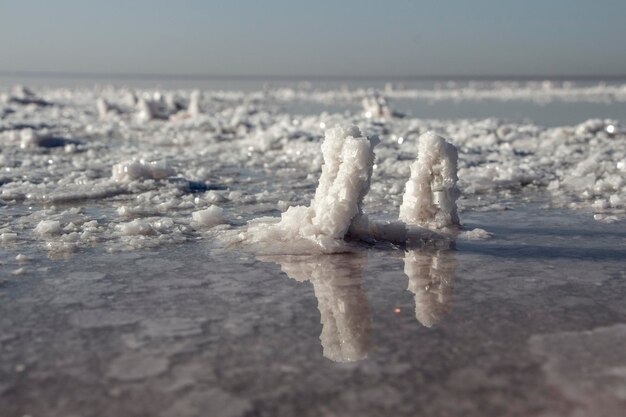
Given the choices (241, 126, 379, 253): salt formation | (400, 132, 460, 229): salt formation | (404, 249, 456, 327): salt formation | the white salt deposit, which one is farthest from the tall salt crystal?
the white salt deposit

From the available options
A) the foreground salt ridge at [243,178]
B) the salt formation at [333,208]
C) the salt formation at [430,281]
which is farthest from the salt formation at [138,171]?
the salt formation at [430,281]

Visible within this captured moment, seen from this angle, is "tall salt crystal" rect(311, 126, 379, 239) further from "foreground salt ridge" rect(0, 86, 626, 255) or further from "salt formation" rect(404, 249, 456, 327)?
"salt formation" rect(404, 249, 456, 327)

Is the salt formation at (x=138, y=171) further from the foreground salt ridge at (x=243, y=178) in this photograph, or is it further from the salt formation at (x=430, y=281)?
the salt formation at (x=430, y=281)

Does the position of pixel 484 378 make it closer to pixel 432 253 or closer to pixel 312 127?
pixel 432 253

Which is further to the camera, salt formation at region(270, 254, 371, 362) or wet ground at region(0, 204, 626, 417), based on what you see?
salt formation at region(270, 254, 371, 362)

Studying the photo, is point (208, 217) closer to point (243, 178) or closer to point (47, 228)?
point (47, 228)

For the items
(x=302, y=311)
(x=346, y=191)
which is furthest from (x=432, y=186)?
(x=302, y=311)

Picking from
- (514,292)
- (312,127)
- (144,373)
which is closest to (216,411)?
(144,373)
